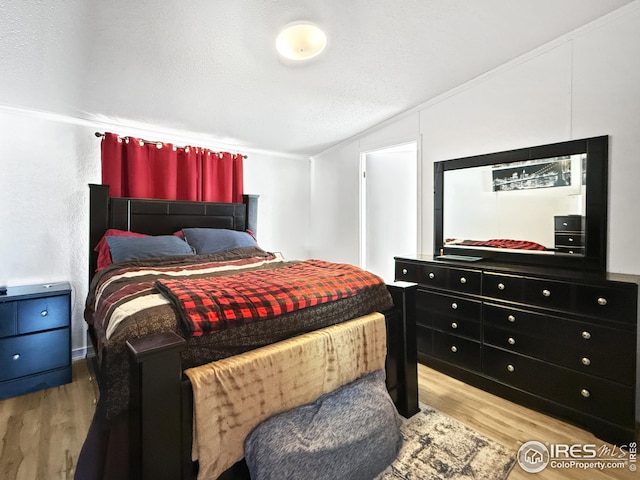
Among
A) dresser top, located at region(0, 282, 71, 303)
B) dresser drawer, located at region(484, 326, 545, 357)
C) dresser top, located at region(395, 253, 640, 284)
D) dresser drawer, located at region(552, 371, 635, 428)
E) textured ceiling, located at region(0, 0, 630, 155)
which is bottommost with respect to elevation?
dresser drawer, located at region(552, 371, 635, 428)

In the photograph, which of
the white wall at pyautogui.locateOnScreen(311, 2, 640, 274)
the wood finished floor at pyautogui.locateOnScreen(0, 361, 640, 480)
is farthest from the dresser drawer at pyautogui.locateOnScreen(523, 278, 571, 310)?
the wood finished floor at pyautogui.locateOnScreen(0, 361, 640, 480)

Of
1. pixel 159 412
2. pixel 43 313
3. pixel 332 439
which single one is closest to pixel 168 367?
pixel 159 412

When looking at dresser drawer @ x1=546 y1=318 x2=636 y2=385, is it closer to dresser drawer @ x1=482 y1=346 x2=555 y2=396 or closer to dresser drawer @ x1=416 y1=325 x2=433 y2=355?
dresser drawer @ x1=482 y1=346 x2=555 y2=396

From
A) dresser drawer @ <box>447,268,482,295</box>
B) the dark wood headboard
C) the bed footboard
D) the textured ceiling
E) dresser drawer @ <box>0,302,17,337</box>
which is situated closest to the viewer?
the bed footboard

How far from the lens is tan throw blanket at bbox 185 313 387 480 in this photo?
120 centimetres

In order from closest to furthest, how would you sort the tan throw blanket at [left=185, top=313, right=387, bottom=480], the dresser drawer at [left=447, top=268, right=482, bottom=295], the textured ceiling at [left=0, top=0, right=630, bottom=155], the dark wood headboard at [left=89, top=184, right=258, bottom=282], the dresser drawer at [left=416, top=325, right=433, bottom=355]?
the tan throw blanket at [left=185, top=313, right=387, bottom=480] → the textured ceiling at [left=0, top=0, right=630, bottom=155] → the dresser drawer at [left=447, top=268, right=482, bottom=295] → the dresser drawer at [left=416, top=325, right=433, bottom=355] → the dark wood headboard at [left=89, top=184, right=258, bottom=282]

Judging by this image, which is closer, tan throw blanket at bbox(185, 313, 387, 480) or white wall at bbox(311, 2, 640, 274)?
tan throw blanket at bbox(185, 313, 387, 480)

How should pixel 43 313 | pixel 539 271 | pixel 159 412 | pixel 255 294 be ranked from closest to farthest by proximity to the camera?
pixel 159 412, pixel 255 294, pixel 539 271, pixel 43 313

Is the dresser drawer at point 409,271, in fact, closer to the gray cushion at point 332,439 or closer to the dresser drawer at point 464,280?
the dresser drawer at point 464,280

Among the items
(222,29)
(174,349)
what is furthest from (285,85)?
(174,349)

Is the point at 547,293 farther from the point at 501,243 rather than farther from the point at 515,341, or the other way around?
the point at 501,243

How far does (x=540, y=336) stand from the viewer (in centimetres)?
206

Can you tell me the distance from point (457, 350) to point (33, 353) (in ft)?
10.1

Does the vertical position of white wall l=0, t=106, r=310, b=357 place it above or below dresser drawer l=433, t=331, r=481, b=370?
above
